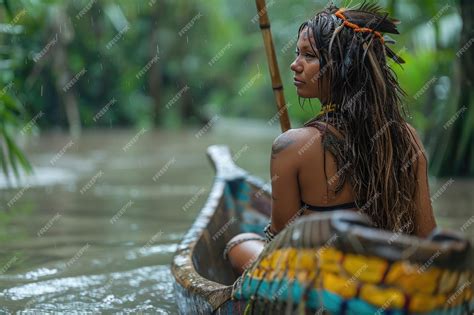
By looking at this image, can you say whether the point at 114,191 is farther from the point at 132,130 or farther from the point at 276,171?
the point at 132,130

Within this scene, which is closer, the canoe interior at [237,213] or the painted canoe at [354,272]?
the painted canoe at [354,272]

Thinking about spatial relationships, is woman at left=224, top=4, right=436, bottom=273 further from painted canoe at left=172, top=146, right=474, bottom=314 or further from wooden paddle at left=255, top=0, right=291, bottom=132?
wooden paddle at left=255, top=0, right=291, bottom=132

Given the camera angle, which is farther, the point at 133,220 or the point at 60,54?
the point at 60,54

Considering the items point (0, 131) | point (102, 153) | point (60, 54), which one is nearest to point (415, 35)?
point (0, 131)

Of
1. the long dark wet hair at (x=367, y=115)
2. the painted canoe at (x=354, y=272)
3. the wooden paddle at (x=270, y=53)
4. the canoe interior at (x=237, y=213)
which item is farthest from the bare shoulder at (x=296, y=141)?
the canoe interior at (x=237, y=213)

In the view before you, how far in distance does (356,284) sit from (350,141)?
67 centimetres

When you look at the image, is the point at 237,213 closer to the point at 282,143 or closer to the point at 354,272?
the point at 282,143

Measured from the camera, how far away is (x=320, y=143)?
8.02 feet

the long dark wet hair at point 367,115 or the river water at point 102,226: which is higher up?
the long dark wet hair at point 367,115

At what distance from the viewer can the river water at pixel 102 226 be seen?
3852mm

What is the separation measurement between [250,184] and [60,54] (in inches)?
466

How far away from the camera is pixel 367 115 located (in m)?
2.52

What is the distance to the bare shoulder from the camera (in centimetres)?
242

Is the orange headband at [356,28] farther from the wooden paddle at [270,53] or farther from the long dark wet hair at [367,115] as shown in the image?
the wooden paddle at [270,53]
